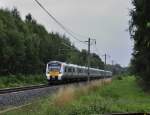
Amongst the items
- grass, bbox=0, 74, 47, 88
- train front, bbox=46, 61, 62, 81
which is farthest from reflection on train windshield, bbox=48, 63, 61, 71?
grass, bbox=0, 74, 47, 88

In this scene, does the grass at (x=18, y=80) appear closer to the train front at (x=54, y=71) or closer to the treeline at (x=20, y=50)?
the treeline at (x=20, y=50)

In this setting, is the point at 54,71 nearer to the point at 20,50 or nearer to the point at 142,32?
the point at 20,50

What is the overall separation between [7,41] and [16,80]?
977cm

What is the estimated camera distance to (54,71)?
62.1 metres

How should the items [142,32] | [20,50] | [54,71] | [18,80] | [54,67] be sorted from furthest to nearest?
[20,50] → [18,80] → [54,67] → [54,71] → [142,32]

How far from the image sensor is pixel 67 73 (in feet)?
216

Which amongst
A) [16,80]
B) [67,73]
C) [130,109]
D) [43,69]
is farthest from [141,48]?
[43,69]

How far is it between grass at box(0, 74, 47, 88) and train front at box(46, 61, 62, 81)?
160 inches

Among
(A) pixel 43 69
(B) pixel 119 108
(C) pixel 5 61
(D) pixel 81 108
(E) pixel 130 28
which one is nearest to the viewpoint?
(D) pixel 81 108

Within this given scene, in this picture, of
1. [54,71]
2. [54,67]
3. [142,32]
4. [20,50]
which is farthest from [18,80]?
[142,32]

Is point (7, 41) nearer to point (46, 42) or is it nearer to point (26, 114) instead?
point (46, 42)

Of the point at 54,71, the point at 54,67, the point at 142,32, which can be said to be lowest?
the point at 54,71

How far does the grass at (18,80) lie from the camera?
59.8m

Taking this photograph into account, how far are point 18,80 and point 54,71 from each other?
25.1 feet
